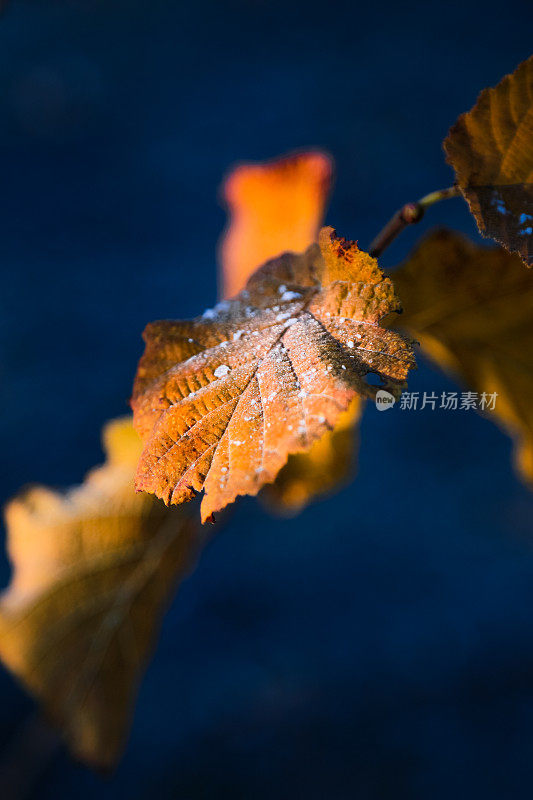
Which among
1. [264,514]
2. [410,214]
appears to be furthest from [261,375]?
[264,514]

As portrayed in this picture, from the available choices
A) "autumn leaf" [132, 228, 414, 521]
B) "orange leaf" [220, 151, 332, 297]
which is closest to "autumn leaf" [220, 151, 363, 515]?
"orange leaf" [220, 151, 332, 297]

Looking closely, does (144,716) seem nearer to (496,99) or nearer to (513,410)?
(513,410)

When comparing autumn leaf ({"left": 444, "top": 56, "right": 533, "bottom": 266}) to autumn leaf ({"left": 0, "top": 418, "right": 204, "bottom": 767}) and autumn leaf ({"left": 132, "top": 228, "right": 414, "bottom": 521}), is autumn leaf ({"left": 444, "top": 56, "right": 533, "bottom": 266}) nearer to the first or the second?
autumn leaf ({"left": 132, "top": 228, "right": 414, "bottom": 521})

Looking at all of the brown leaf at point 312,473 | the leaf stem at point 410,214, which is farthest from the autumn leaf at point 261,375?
the brown leaf at point 312,473

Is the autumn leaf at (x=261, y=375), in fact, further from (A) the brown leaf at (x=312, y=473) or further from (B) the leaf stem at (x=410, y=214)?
(A) the brown leaf at (x=312, y=473)

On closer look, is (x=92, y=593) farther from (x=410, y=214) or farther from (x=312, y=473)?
(x=410, y=214)
